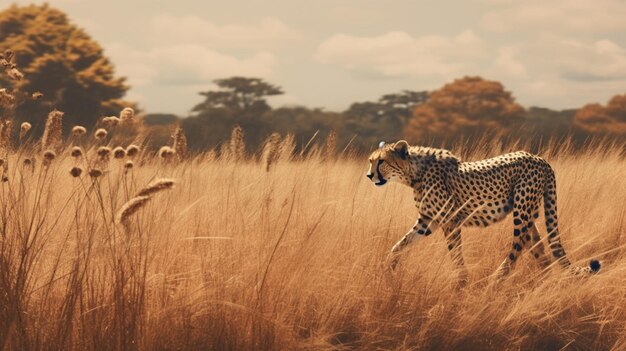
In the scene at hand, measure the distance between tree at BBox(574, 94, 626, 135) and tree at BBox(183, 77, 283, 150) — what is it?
30.3 feet

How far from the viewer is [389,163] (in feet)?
16.0

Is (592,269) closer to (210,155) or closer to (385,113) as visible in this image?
(210,155)

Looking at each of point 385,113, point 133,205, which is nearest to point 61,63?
point 385,113

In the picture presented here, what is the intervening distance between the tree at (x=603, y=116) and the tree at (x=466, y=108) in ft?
6.22

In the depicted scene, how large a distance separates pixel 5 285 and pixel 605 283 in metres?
2.92

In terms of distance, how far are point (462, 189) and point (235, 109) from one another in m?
22.2

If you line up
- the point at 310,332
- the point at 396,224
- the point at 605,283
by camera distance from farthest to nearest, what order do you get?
the point at 396,224
the point at 605,283
the point at 310,332

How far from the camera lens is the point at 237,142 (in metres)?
6.41

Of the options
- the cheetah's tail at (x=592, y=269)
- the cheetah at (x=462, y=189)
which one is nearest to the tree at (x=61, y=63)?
the cheetah at (x=462, y=189)

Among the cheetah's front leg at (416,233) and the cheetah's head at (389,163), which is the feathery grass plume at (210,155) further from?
the cheetah's front leg at (416,233)

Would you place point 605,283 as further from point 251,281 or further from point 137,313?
point 137,313

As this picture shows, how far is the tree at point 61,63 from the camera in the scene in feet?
64.1

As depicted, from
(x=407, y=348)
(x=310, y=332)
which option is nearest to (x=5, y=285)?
(x=310, y=332)

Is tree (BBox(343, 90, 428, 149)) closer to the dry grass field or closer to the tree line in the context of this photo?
the tree line
